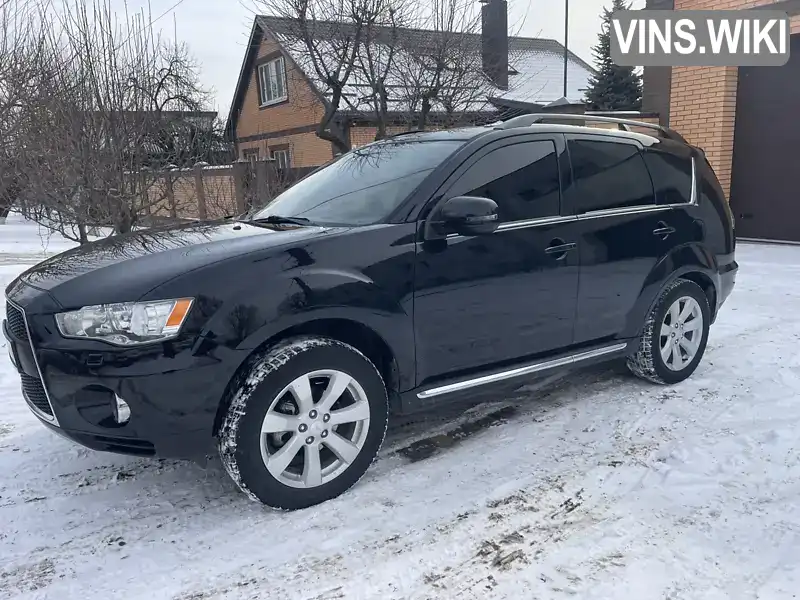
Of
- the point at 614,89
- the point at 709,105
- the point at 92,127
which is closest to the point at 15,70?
the point at 92,127

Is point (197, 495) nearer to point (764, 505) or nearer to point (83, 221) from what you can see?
point (764, 505)

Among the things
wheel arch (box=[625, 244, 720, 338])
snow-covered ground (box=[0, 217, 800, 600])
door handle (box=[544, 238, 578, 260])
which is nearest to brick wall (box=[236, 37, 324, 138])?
wheel arch (box=[625, 244, 720, 338])

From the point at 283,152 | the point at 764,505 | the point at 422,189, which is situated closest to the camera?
the point at 764,505

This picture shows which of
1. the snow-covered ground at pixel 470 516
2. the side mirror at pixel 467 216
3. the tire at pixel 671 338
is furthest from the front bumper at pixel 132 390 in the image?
the tire at pixel 671 338

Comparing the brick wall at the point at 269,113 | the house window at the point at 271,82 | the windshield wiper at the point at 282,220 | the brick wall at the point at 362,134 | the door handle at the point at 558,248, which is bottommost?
the door handle at the point at 558,248

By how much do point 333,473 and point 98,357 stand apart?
1.18 metres

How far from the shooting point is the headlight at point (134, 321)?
2.59 meters

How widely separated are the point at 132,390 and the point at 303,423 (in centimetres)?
75

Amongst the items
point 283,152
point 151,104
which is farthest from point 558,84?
point 151,104

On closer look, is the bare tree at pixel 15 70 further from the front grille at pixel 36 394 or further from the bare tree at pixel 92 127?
the front grille at pixel 36 394

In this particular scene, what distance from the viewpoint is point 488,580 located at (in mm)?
2463

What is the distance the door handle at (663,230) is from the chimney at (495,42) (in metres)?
7.89

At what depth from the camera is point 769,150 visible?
33.7ft

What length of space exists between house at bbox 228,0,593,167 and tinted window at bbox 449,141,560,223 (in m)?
7.09
